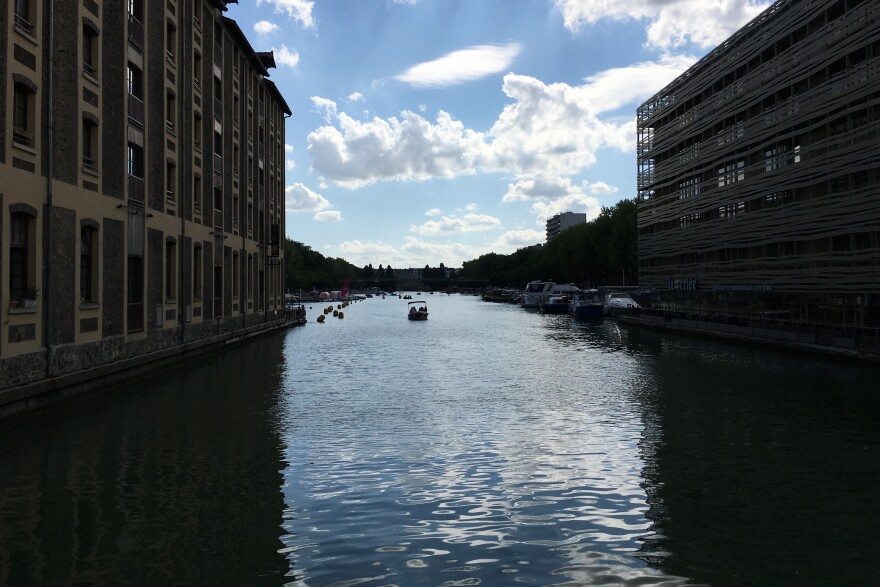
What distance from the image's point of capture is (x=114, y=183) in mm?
25891

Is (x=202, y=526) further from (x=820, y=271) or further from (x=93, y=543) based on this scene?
(x=820, y=271)

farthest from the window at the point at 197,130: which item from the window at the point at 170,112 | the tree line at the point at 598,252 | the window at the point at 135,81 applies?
the tree line at the point at 598,252

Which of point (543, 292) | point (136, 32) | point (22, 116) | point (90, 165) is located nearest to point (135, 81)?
point (136, 32)

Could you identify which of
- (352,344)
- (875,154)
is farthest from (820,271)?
(352,344)

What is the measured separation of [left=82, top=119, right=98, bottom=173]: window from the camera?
23.9 m

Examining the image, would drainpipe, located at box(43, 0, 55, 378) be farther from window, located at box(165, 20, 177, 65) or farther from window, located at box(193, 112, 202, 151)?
window, located at box(193, 112, 202, 151)

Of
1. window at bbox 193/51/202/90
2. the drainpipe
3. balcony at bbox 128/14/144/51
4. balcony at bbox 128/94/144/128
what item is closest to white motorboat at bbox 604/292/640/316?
window at bbox 193/51/202/90

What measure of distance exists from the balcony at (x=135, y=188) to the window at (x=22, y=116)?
741 cm

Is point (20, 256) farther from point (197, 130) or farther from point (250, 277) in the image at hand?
point (250, 277)

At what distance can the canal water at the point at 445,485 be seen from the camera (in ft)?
28.8

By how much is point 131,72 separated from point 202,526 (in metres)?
23.6

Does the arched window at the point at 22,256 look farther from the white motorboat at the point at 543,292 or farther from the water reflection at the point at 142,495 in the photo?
the white motorboat at the point at 543,292

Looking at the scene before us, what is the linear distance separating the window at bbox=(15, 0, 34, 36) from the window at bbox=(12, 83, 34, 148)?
1572mm

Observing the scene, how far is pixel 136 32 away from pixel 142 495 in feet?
74.7
